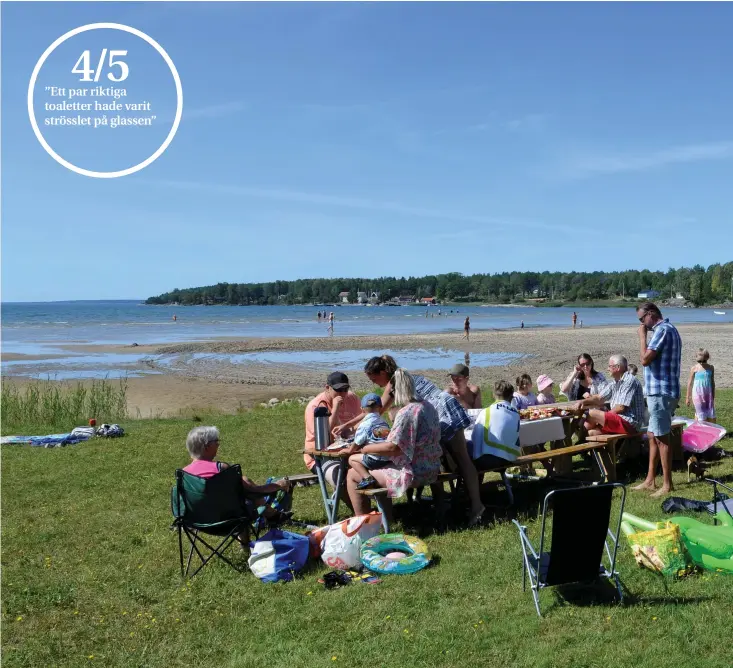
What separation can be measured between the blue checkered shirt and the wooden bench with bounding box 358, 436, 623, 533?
815 millimetres

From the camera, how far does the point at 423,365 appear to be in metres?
28.4

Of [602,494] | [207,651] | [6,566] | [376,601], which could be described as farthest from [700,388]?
[6,566]

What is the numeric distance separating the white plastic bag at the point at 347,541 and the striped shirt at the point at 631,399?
358 cm

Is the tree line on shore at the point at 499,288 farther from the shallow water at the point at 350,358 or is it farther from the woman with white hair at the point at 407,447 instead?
the woman with white hair at the point at 407,447

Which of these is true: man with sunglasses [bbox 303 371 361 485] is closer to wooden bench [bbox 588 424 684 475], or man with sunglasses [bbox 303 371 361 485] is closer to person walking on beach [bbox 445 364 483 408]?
person walking on beach [bbox 445 364 483 408]

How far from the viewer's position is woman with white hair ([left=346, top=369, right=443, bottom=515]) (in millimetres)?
5879

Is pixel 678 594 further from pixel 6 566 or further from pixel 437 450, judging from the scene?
pixel 6 566

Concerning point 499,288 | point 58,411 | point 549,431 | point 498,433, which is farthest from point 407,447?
point 499,288

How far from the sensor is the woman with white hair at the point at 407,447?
5.88 meters

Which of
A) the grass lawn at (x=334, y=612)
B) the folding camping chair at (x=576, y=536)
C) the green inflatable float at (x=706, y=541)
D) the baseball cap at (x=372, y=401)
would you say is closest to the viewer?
the grass lawn at (x=334, y=612)

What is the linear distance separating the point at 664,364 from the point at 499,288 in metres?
160

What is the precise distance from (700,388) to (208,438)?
6.99 m

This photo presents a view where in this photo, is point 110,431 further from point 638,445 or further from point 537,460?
point 638,445

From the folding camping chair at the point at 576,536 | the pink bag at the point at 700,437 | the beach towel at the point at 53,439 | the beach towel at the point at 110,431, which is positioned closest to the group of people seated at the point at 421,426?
the pink bag at the point at 700,437
